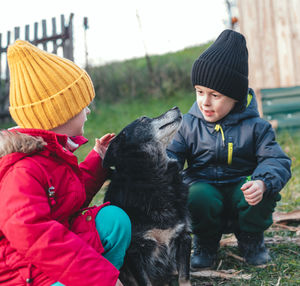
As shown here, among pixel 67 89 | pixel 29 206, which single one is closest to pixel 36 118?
pixel 67 89

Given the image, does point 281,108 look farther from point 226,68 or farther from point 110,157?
point 110,157

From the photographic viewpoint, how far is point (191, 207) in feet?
9.23

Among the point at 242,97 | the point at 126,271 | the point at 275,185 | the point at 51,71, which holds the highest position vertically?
the point at 51,71

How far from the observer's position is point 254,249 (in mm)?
2834

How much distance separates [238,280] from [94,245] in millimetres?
1112

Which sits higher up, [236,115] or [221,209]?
[236,115]

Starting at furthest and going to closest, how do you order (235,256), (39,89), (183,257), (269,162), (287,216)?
1. (287,216)
2. (235,256)
3. (269,162)
4. (183,257)
5. (39,89)

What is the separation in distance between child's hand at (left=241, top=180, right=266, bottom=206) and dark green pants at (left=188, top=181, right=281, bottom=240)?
24 centimetres

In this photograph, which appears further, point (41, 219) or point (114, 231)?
point (114, 231)

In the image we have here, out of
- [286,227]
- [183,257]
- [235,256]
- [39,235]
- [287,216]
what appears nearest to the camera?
[39,235]

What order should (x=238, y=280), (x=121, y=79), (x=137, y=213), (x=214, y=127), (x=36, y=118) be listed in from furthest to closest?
(x=121, y=79), (x=214, y=127), (x=238, y=280), (x=137, y=213), (x=36, y=118)

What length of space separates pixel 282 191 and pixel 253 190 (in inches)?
84.4

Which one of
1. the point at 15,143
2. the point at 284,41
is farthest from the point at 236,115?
the point at 284,41

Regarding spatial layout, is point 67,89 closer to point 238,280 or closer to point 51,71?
point 51,71
